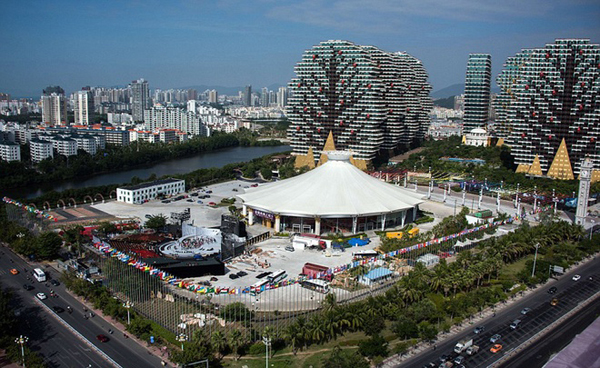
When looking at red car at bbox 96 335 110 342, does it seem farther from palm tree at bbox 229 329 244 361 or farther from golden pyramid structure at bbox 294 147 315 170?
golden pyramid structure at bbox 294 147 315 170

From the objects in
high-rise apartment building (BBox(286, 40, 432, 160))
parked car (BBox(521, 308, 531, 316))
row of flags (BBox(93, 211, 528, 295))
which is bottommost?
parked car (BBox(521, 308, 531, 316))

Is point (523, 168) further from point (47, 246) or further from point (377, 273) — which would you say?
point (47, 246)

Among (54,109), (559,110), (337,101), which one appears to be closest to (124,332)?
(337,101)

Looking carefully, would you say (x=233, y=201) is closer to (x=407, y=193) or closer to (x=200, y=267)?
(x=407, y=193)

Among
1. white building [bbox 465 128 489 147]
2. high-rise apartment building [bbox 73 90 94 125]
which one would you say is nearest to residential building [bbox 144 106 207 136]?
high-rise apartment building [bbox 73 90 94 125]

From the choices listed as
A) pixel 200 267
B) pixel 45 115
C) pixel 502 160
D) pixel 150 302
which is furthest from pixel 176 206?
pixel 45 115

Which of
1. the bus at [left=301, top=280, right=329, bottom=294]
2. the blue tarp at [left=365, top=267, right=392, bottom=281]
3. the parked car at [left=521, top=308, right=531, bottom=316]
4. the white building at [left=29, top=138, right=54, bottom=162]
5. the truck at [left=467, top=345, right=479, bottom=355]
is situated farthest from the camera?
the white building at [left=29, top=138, right=54, bottom=162]
